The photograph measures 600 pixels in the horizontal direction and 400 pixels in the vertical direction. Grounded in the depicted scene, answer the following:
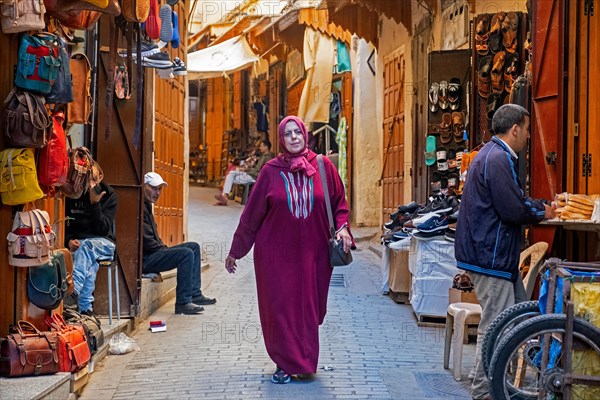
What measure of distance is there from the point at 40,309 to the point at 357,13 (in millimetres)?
11708

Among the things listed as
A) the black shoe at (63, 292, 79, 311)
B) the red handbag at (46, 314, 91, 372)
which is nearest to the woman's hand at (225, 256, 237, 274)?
the red handbag at (46, 314, 91, 372)

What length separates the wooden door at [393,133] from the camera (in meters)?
14.4

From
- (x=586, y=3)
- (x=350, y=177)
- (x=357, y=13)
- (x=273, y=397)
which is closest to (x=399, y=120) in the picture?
(x=357, y=13)

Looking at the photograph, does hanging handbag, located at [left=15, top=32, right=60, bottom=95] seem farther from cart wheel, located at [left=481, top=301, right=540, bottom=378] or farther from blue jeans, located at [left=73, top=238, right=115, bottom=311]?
cart wheel, located at [left=481, top=301, right=540, bottom=378]

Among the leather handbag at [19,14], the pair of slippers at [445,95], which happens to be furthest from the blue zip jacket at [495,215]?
the pair of slippers at [445,95]

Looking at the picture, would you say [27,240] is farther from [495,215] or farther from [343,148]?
[343,148]

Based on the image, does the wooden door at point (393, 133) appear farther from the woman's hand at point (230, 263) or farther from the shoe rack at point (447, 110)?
the woman's hand at point (230, 263)

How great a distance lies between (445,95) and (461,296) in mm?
3883

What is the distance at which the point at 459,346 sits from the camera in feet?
19.9

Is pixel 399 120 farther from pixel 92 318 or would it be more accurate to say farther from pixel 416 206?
pixel 92 318

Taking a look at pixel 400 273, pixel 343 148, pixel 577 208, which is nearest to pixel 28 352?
pixel 577 208

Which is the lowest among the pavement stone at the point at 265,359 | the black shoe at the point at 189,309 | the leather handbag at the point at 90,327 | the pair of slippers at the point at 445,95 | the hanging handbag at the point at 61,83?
the pavement stone at the point at 265,359

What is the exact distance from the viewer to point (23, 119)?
5.17m

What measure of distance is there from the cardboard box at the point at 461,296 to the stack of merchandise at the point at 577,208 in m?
2.12
